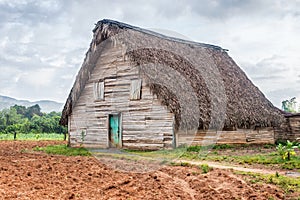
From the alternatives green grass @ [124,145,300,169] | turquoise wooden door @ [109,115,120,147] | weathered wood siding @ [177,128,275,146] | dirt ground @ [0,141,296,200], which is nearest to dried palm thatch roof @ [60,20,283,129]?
weathered wood siding @ [177,128,275,146]

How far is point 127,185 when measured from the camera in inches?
274

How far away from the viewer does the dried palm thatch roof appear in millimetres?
14539

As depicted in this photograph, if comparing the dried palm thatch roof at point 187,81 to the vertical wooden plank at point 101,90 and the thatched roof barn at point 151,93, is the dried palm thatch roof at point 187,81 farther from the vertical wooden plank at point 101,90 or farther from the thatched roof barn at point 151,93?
the vertical wooden plank at point 101,90

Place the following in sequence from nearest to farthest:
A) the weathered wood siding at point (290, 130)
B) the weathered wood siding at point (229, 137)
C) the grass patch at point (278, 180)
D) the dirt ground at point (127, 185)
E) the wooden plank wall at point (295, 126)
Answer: the dirt ground at point (127, 185) < the grass patch at point (278, 180) < the weathered wood siding at point (229, 137) < the weathered wood siding at point (290, 130) < the wooden plank wall at point (295, 126)

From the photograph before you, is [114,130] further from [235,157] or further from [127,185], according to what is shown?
[127,185]

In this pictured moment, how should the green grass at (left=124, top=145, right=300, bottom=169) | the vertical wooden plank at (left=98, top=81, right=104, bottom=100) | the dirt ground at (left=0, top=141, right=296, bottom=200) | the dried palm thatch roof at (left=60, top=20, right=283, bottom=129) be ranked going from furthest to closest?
Answer: the vertical wooden plank at (left=98, top=81, right=104, bottom=100), the dried palm thatch roof at (left=60, top=20, right=283, bottom=129), the green grass at (left=124, top=145, right=300, bottom=169), the dirt ground at (left=0, top=141, right=296, bottom=200)

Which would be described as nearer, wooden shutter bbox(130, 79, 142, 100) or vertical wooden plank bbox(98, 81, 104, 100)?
wooden shutter bbox(130, 79, 142, 100)

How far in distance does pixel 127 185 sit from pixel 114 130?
9.84 m

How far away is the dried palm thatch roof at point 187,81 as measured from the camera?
14.5 meters

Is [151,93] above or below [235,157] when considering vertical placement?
above

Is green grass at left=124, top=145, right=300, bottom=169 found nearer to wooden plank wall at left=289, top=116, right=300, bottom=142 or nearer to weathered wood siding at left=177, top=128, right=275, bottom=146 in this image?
weathered wood siding at left=177, top=128, right=275, bottom=146

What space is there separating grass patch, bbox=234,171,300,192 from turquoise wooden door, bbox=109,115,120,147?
29.3ft

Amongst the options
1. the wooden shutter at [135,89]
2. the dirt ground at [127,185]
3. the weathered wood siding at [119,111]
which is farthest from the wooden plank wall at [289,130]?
the dirt ground at [127,185]

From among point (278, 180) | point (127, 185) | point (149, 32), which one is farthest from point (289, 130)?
point (127, 185)
